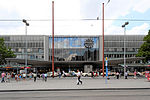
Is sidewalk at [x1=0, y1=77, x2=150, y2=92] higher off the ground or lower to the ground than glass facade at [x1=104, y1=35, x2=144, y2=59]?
lower

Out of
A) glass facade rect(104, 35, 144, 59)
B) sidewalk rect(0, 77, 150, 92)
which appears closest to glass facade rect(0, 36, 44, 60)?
glass facade rect(104, 35, 144, 59)

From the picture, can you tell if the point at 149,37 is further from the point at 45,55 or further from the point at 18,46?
the point at 18,46

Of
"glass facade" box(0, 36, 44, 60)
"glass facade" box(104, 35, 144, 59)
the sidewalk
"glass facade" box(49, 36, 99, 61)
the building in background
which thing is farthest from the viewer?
"glass facade" box(104, 35, 144, 59)

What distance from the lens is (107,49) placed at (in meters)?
72.6

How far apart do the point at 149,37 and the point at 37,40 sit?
46.6m

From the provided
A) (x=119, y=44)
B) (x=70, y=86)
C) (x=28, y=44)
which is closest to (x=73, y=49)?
(x=28, y=44)

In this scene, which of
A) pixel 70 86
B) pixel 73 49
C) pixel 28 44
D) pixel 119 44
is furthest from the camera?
pixel 119 44

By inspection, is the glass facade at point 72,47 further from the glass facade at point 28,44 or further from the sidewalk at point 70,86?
the sidewalk at point 70,86

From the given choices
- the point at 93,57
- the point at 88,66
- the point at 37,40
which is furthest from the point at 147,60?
the point at 37,40

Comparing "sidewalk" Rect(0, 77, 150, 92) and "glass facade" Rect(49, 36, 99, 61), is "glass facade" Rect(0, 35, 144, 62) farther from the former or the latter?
"sidewalk" Rect(0, 77, 150, 92)

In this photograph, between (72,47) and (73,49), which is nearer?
(73,49)

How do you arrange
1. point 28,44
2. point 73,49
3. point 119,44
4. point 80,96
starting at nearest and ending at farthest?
1. point 80,96
2. point 73,49
3. point 28,44
4. point 119,44

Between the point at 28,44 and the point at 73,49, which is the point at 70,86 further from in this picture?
the point at 28,44

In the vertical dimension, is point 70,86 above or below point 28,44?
below
